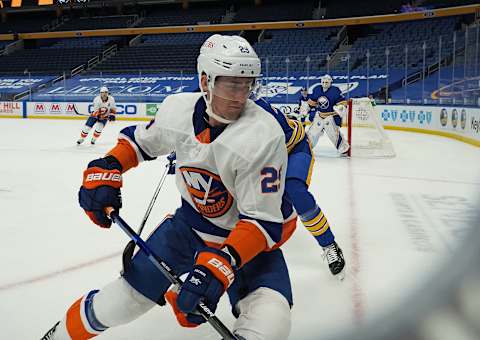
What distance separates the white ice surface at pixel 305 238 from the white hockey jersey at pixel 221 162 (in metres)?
0.40

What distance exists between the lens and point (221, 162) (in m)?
1.69

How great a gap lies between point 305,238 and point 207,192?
7.45ft

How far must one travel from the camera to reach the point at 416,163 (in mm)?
7871

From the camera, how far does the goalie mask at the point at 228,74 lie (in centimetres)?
166

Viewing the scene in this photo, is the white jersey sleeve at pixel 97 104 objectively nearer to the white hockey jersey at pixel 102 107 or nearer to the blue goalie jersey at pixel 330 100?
the white hockey jersey at pixel 102 107

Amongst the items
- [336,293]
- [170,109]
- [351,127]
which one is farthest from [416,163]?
[170,109]

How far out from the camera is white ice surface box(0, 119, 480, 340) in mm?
2254

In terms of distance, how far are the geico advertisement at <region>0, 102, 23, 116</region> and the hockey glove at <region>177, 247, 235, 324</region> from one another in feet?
65.8

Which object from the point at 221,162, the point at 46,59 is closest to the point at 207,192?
the point at 221,162

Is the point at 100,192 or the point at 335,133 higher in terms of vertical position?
the point at 100,192

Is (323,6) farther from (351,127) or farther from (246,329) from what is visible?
(246,329)

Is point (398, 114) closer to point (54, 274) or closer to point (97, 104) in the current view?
point (97, 104)

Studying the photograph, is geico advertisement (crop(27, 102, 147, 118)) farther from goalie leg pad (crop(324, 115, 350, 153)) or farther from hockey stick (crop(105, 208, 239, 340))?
hockey stick (crop(105, 208, 239, 340))

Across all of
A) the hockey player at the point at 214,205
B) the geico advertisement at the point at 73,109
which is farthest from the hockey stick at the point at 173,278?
the geico advertisement at the point at 73,109
